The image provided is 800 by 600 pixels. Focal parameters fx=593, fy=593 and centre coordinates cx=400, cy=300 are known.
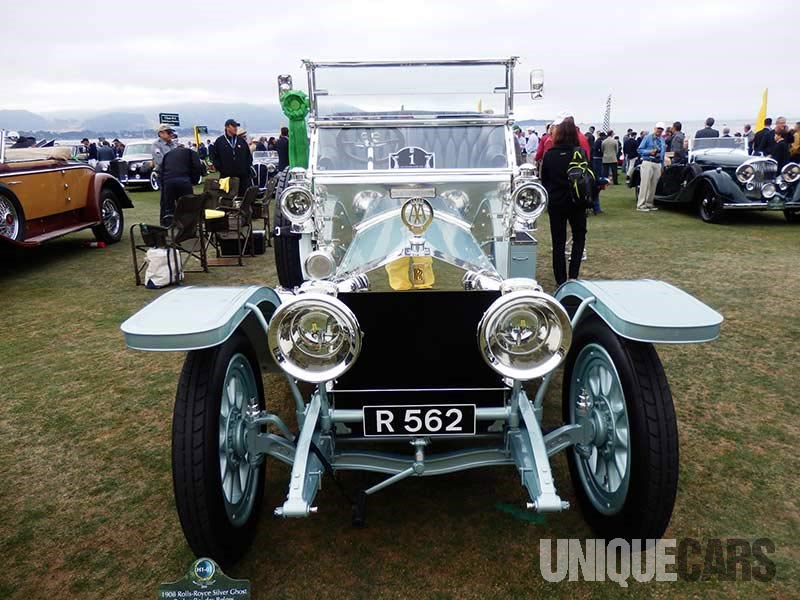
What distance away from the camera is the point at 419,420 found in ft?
7.54

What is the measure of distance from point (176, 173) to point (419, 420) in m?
6.57

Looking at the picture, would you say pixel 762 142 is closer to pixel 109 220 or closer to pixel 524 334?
pixel 524 334

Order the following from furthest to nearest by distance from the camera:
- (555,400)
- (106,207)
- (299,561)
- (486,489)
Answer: (106,207) → (555,400) → (486,489) → (299,561)

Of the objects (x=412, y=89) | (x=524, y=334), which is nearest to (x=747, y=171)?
(x=412, y=89)

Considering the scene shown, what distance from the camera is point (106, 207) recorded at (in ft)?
29.9

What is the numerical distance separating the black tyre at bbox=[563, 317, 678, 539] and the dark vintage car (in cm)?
808

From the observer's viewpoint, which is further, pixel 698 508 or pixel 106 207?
pixel 106 207

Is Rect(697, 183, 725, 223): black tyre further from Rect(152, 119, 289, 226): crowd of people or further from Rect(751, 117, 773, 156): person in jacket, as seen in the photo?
Rect(152, 119, 289, 226): crowd of people

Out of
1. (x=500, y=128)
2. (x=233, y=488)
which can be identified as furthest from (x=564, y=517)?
(x=500, y=128)

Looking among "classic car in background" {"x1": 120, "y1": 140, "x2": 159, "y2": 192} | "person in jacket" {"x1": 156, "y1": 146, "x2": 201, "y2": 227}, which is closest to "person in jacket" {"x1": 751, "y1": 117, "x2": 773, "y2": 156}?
"person in jacket" {"x1": 156, "y1": 146, "x2": 201, "y2": 227}

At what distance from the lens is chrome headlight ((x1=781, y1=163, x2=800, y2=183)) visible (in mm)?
9000

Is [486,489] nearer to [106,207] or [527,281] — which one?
[527,281]

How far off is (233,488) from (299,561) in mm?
389

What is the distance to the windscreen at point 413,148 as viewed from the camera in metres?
4.06
